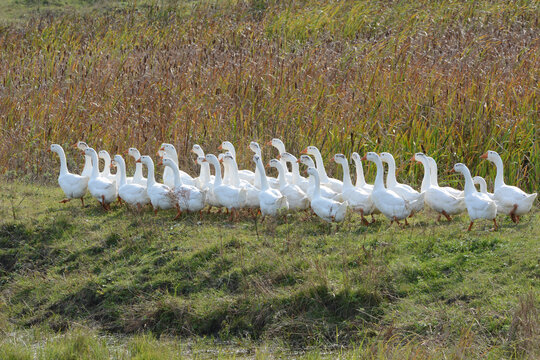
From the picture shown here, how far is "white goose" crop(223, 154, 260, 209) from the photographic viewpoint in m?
9.59

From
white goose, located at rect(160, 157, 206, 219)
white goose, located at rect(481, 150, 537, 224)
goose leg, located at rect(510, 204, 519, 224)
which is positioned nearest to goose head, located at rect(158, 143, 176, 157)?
white goose, located at rect(160, 157, 206, 219)

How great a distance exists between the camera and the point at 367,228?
9.10 metres

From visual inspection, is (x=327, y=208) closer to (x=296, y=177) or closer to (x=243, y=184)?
(x=296, y=177)

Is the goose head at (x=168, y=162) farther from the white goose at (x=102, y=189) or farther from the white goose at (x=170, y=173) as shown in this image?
the white goose at (x=102, y=189)

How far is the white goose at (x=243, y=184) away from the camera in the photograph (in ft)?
31.5

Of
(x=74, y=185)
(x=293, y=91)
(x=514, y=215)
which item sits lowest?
(x=74, y=185)

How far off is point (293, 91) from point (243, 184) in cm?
313

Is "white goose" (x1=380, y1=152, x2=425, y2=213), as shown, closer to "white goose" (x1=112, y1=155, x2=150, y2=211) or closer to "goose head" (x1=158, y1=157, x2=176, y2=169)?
"goose head" (x1=158, y1=157, x2=176, y2=169)

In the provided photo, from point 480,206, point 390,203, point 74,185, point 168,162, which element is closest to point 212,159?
point 168,162

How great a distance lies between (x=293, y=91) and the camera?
12.8 m

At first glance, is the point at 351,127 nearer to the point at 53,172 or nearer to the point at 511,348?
the point at 53,172

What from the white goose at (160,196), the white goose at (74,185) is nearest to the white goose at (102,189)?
the white goose at (74,185)

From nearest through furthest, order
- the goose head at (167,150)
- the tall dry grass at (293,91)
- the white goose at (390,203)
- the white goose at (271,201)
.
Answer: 1. the white goose at (390,203)
2. the white goose at (271,201)
3. the goose head at (167,150)
4. the tall dry grass at (293,91)

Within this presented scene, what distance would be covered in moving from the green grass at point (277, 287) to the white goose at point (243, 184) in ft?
0.76
